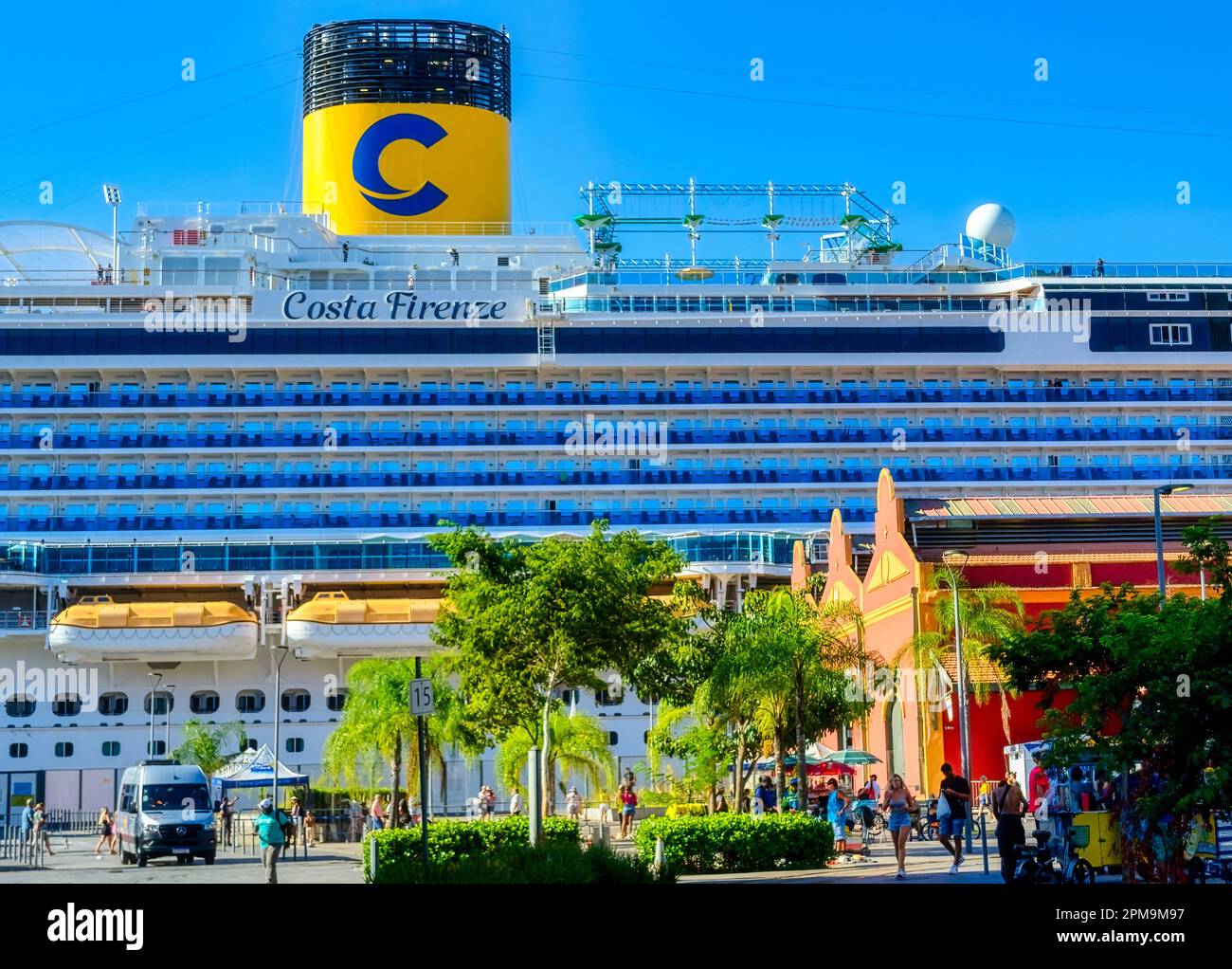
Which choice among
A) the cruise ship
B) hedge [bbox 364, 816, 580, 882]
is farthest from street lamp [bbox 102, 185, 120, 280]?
hedge [bbox 364, 816, 580, 882]

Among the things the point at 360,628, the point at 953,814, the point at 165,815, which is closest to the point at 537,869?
the point at 953,814

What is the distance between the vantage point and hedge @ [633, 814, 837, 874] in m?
27.6

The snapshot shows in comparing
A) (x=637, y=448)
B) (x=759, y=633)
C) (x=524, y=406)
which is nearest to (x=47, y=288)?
(x=524, y=406)

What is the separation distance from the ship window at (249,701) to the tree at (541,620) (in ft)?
95.0

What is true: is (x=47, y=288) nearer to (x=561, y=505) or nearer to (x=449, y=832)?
(x=561, y=505)

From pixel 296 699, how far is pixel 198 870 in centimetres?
2705

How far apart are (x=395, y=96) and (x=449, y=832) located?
51.6m

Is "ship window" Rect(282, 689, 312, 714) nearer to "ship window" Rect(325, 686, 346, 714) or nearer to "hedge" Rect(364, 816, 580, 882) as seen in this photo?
"ship window" Rect(325, 686, 346, 714)

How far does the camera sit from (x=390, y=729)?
44.2 meters

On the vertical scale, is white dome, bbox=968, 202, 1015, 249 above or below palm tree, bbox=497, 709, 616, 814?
above

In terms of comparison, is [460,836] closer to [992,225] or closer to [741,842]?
[741,842]

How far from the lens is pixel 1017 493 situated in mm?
64625

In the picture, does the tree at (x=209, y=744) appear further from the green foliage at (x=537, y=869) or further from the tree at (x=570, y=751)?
the green foliage at (x=537, y=869)

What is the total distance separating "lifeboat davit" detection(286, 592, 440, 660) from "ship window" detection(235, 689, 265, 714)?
3.09 m
